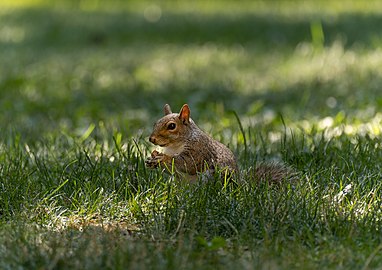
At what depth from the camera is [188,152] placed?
4.39m

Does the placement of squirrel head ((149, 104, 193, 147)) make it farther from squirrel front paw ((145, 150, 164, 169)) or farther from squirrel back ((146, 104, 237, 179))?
squirrel front paw ((145, 150, 164, 169))

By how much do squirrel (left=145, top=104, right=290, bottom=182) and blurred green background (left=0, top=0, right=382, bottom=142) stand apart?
2.99 ft

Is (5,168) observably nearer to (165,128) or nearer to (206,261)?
(165,128)

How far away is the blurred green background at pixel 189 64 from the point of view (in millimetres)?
7270

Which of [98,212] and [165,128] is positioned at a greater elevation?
[165,128]

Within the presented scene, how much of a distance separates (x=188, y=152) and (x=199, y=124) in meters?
2.40

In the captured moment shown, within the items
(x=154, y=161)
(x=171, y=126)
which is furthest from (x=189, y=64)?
(x=154, y=161)

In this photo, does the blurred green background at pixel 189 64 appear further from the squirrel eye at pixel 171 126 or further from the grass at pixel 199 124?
the squirrel eye at pixel 171 126

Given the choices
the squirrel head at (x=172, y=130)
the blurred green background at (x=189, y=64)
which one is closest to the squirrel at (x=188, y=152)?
the squirrel head at (x=172, y=130)

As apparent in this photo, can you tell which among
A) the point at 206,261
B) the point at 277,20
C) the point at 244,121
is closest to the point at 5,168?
the point at 206,261

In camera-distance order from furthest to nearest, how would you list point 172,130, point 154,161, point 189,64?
point 189,64 → point 172,130 → point 154,161

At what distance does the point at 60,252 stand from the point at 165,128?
1184 millimetres

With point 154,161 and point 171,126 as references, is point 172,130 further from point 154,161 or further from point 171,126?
point 154,161

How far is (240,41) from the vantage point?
11.1m
